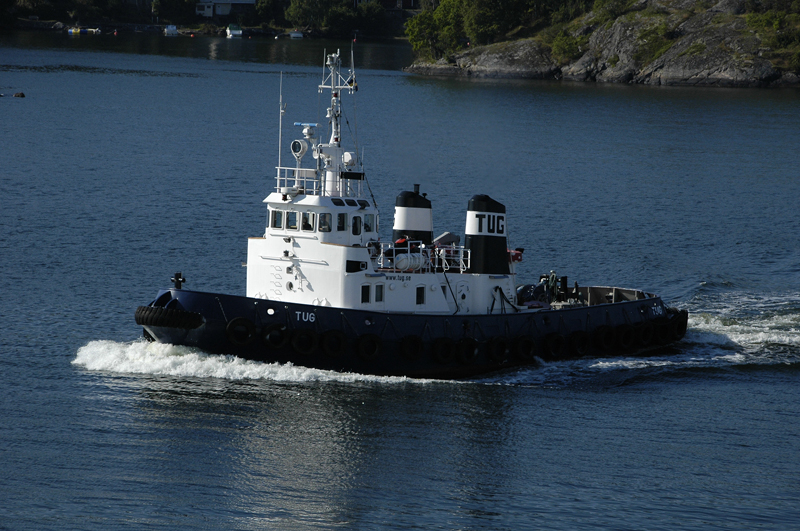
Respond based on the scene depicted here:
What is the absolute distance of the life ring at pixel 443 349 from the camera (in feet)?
76.4

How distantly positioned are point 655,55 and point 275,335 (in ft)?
291

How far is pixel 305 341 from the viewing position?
73.6ft

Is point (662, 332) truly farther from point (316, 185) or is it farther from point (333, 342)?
point (316, 185)

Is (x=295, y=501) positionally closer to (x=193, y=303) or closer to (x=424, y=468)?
(x=424, y=468)

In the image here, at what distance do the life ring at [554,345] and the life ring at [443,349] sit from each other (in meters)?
2.84

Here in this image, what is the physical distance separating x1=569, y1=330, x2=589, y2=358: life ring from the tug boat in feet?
0.10

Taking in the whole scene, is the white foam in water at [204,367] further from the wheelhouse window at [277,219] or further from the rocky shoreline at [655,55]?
the rocky shoreline at [655,55]

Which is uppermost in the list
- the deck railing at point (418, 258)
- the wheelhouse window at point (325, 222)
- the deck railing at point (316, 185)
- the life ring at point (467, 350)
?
the deck railing at point (316, 185)

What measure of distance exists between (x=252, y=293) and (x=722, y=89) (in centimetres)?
8345

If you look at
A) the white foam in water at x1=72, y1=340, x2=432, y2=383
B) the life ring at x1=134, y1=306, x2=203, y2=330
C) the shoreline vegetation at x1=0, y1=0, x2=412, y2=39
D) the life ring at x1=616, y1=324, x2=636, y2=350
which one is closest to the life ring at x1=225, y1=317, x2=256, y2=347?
the white foam in water at x1=72, y1=340, x2=432, y2=383

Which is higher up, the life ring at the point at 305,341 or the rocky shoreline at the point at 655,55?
the rocky shoreline at the point at 655,55

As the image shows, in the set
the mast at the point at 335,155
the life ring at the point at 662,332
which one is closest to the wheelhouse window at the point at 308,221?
the mast at the point at 335,155

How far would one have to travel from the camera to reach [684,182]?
5259 centimetres

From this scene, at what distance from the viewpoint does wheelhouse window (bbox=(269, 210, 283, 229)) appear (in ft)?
76.5
